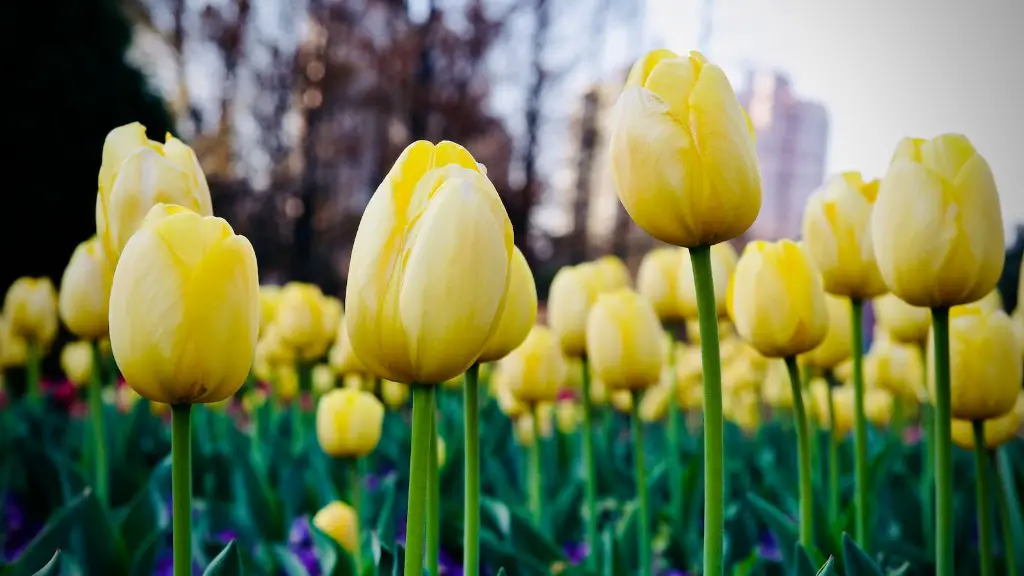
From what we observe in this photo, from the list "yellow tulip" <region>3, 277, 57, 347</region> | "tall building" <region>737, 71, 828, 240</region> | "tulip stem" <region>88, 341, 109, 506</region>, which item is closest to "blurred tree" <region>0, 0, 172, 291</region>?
"yellow tulip" <region>3, 277, 57, 347</region>

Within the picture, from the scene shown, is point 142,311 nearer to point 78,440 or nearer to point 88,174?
point 78,440

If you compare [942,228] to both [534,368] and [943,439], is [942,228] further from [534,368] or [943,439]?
[534,368]

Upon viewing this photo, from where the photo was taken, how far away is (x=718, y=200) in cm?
70

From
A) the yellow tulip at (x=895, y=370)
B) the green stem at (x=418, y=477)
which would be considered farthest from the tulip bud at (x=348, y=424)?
the yellow tulip at (x=895, y=370)

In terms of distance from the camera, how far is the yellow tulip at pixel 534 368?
145cm

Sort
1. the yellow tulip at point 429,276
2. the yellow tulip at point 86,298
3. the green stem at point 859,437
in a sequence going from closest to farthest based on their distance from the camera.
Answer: the yellow tulip at point 429,276
the green stem at point 859,437
the yellow tulip at point 86,298

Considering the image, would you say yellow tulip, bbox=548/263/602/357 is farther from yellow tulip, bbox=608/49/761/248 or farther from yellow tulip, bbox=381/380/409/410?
yellow tulip, bbox=381/380/409/410

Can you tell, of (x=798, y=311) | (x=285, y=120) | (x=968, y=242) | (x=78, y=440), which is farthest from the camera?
(x=285, y=120)

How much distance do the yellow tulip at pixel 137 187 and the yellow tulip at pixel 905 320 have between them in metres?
1.29

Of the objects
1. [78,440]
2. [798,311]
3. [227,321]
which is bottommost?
[78,440]

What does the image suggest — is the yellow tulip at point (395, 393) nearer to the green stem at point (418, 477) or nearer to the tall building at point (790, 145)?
the green stem at point (418, 477)

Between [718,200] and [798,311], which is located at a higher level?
[718,200]

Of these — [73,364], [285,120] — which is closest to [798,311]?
[73,364]

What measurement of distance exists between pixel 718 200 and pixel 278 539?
4.64ft
